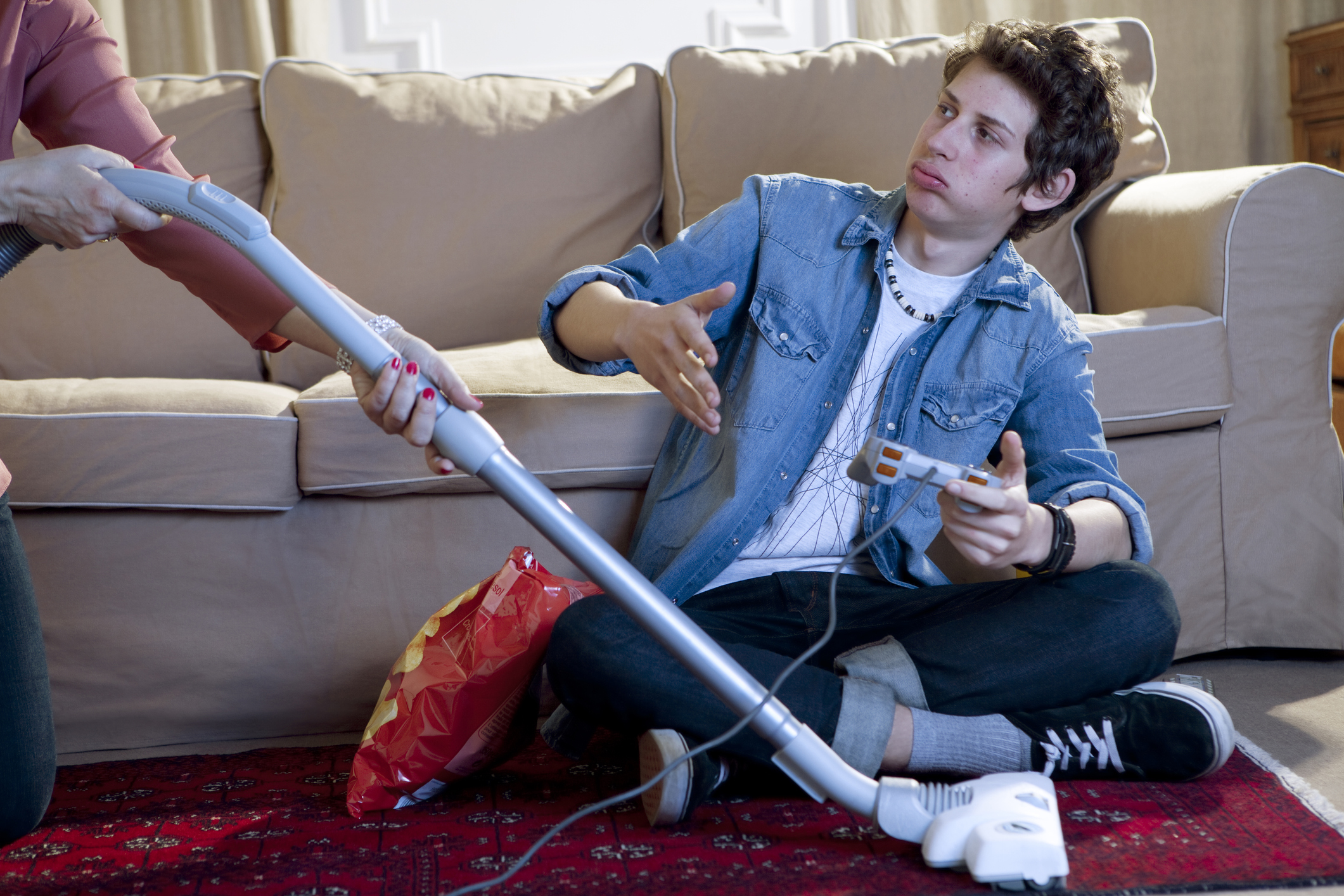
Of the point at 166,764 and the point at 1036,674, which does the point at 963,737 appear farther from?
the point at 166,764

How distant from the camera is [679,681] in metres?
1.08

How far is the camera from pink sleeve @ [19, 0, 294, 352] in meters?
1.11

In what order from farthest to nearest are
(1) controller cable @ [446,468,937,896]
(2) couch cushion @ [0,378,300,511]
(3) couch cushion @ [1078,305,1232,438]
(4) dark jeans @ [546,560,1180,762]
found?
(3) couch cushion @ [1078,305,1232,438] → (2) couch cushion @ [0,378,300,511] → (4) dark jeans @ [546,560,1180,762] → (1) controller cable @ [446,468,937,896]

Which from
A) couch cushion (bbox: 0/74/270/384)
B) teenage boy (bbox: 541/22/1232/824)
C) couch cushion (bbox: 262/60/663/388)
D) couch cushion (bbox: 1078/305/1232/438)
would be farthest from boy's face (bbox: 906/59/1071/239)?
couch cushion (bbox: 0/74/270/384)

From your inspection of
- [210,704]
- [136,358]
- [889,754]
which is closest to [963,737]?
[889,754]

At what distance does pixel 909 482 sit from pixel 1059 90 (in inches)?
19.3

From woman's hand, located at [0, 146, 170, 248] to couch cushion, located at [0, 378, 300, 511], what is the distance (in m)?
0.50

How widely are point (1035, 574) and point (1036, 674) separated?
0.12 meters

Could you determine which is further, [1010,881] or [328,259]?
[328,259]

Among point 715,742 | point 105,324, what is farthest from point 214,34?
point 715,742

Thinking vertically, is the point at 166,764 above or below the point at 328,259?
below

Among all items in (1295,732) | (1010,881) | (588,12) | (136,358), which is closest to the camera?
(1010,881)

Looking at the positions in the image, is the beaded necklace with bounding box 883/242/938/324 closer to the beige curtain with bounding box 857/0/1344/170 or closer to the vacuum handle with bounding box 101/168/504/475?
the vacuum handle with bounding box 101/168/504/475

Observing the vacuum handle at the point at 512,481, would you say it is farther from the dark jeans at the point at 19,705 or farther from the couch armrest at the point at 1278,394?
the couch armrest at the point at 1278,394
